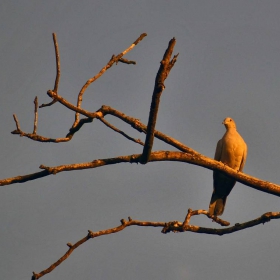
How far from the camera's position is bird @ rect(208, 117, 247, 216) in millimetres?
12758

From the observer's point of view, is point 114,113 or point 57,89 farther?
point 114,113

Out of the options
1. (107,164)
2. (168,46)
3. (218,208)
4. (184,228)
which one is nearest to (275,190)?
(184,228)

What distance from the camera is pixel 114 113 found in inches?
276

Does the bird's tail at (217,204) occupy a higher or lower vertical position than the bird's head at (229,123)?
lower

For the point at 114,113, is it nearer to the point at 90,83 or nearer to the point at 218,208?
the point at 90,83

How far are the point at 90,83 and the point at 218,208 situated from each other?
240 inches

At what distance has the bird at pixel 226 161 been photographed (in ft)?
41.9

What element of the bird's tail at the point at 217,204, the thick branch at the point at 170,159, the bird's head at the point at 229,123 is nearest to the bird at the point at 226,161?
the bird's tail at the point at 217,204

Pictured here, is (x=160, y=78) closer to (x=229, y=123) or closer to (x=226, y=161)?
(x=226, y=161)

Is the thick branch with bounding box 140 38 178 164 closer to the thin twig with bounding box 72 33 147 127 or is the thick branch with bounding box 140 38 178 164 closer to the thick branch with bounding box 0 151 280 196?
the thick branch with bounding box 0 151 280 196

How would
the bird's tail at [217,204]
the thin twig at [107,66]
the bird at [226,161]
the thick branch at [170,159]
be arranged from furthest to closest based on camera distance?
the bird at [226,161], the bird's tail at [217,204], the thin twig at [107,66], the thick branch at [170,159]

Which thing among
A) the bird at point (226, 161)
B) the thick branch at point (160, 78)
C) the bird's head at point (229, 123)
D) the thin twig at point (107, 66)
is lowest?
the thick branch at point (160, 78)

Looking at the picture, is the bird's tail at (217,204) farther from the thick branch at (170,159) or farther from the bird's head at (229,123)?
the thick branch at (170,159)

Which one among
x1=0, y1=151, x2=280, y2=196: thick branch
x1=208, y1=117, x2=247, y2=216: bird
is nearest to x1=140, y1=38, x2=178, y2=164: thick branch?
x1=0, y1=151, x2=280, y2=196: thick branch
